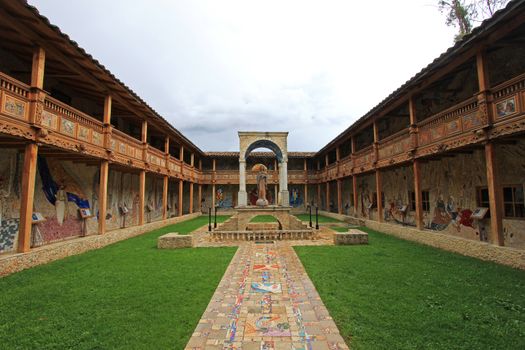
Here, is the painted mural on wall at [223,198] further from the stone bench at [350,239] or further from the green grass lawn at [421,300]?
the green grass lawn at [421,300]

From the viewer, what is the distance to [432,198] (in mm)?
12734

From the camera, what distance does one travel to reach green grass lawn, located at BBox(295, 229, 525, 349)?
3.53 metres

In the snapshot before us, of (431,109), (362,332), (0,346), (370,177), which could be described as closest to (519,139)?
(431,109)

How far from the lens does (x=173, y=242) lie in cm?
1020

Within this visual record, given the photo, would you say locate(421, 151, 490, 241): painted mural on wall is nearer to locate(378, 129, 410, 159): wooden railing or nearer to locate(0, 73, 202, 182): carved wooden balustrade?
locate(378, 129, 410, 159): wooden railing

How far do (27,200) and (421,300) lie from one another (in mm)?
10285

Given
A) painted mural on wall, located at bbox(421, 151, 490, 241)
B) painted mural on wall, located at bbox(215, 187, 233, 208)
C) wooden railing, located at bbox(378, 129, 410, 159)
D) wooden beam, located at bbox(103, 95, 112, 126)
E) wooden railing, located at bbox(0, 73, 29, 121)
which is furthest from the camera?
painted mural on wall, located at bbox(215, 187, 233, 208)

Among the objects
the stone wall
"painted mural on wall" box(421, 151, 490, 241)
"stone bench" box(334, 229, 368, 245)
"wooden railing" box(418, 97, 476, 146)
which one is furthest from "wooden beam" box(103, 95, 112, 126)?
"painted mural on wall" box(421, 151, 490, 241)

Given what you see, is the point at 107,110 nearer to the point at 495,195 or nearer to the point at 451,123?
the point at 451,123

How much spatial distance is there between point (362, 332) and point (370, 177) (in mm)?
17307

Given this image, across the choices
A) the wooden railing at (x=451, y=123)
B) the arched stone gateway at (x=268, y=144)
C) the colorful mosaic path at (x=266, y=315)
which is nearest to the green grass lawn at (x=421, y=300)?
the colorful mosaic path at (x=266, y=315)

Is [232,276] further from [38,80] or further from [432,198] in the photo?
[432,198]

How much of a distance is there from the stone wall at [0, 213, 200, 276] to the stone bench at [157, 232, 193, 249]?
272 centimetres

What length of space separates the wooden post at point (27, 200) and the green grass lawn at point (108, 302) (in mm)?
857
